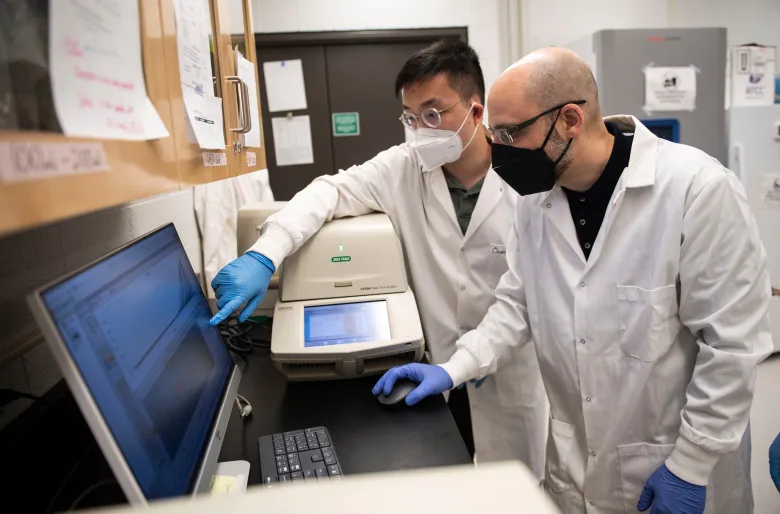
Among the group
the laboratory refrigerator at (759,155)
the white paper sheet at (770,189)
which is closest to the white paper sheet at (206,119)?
the laboratory refrigerator at (759,155)

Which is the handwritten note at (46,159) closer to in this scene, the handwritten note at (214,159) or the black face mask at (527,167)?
the handwritten note at (214,159)

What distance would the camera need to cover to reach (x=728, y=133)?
2848 mm

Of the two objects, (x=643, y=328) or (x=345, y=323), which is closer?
(x=643, y=328)

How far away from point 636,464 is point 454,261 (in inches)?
28.2

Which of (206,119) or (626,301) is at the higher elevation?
(206,119)

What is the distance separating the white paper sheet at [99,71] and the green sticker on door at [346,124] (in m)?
2.62

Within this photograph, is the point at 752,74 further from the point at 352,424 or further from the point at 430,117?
the point at 352,424

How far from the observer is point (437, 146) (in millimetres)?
1522

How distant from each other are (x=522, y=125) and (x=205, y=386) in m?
0.87

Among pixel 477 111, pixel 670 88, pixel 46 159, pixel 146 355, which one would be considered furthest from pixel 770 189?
pixel 46 159

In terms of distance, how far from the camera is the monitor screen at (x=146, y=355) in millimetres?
512

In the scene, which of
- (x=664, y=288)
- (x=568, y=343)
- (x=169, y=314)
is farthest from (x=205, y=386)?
(x=664, y=288)

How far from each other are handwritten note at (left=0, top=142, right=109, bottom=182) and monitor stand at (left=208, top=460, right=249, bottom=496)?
1.76 ft

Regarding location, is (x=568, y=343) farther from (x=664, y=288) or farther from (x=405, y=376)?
(x=405, y=376)
